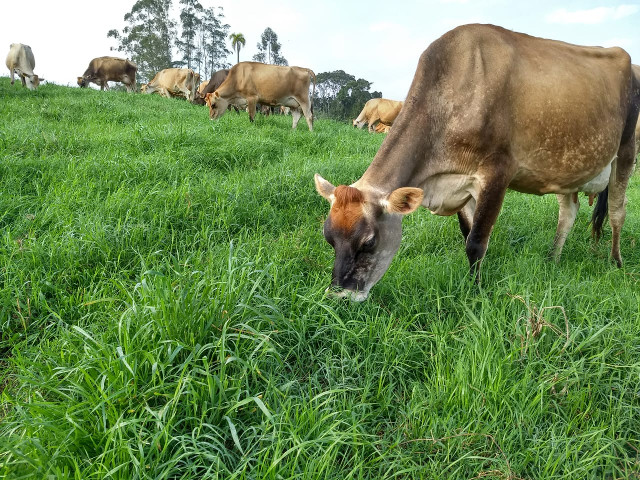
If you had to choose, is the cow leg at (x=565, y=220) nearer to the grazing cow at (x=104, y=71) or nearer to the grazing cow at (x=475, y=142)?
the grazing cow at (x=475, y=142)

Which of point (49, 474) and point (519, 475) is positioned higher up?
point (49, 474)

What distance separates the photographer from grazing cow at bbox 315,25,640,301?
9.67 feet

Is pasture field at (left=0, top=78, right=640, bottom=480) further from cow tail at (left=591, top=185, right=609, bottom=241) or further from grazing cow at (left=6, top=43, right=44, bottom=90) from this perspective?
grazing cow at (left=6, top=43, right=44, bottom=90)

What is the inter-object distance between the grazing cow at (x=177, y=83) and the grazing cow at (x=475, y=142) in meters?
20.1

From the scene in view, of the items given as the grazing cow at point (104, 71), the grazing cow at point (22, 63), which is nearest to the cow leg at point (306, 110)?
the grazing cow at point (22, 63)

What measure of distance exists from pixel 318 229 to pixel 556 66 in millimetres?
2605

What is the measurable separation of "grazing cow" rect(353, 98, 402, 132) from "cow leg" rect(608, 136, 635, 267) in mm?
15271

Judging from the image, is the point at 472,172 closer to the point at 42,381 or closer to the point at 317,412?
the point at 317,412

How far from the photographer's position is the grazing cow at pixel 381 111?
19848 mm

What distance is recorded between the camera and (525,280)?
327 cm

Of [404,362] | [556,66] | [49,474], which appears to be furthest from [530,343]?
[556,66]

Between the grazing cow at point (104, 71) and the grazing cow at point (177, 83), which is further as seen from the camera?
the grazing cow at point (177, 83)

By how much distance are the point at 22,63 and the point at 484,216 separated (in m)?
16.9

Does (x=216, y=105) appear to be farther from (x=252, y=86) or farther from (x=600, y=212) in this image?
(x=600, y=212)
